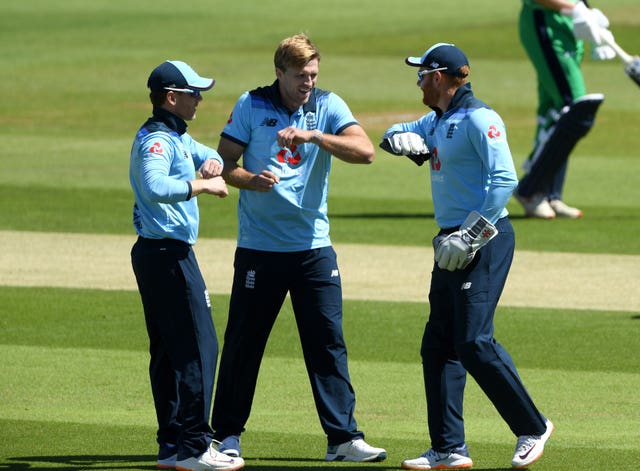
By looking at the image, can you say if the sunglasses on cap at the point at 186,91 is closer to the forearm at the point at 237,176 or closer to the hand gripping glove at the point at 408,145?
the forearm at the point at 237,176

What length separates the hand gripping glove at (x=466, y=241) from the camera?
7551 millimetres

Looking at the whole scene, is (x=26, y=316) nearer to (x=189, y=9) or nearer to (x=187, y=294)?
(x=187, y=294)

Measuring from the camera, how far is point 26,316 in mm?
12297

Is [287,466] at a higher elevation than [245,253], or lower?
lower

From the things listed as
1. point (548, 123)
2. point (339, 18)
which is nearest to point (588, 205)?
point (548, 123)

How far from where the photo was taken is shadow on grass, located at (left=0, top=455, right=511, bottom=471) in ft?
26.0

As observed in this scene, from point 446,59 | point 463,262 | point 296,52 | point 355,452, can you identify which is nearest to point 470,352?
point 463,262

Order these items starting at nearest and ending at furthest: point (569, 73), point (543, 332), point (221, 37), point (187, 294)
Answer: point (187, 294)
point (543, 332)
point (569, 73)
point (221, 37)

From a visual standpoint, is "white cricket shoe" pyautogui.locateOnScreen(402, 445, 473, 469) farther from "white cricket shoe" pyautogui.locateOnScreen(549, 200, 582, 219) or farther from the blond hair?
"white cricket shoe" pyautogui.locateOnScreen(549, 200, 582, 219)

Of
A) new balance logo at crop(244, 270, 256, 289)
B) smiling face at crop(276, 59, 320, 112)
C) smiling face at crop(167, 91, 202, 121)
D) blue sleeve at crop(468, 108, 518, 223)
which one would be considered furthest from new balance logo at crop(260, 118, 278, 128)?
blue sleeve at crop(468, 108, 518, 223)

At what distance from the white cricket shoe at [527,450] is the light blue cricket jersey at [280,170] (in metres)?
1.48

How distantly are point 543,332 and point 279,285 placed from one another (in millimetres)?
3955

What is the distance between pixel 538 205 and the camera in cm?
1802

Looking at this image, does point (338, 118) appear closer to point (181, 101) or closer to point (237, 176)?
point (237, 176)
